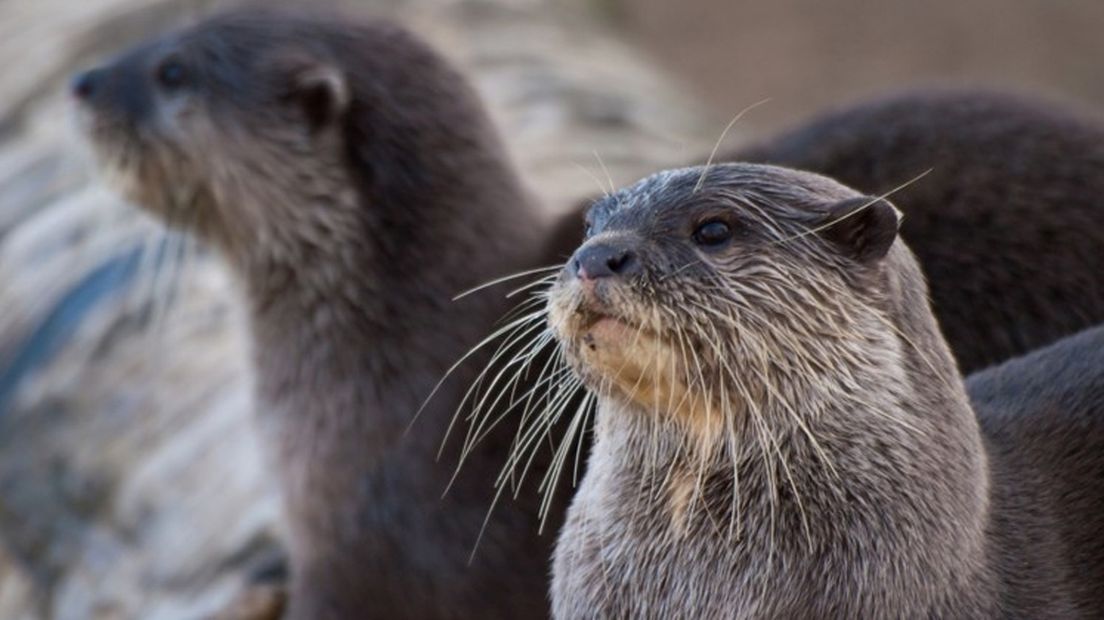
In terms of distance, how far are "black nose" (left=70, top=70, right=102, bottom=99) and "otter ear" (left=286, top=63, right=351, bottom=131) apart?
0.45 metres

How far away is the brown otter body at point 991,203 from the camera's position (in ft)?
10.7

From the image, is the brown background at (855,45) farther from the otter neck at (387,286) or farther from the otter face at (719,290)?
the otter face at (719,290)

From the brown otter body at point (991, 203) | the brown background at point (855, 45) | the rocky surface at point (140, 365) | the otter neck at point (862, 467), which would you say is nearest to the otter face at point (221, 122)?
the rocky surface at point (140, 365)

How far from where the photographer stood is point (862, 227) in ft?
7.71

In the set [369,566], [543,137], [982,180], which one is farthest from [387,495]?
[543,137]

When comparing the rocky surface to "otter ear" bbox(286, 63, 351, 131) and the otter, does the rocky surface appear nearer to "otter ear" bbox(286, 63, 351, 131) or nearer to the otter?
"otter ear" bbox(286, 63, 351, 131)

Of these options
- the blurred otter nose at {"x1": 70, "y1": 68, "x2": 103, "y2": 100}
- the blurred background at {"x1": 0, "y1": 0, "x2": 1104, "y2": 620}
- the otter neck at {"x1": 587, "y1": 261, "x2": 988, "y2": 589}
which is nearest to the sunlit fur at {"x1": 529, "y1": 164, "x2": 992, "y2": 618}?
the otter neck at {"x1": 587, "y1": 261, "x2": 988, "y2": 589}

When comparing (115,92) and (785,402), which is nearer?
(785,402)

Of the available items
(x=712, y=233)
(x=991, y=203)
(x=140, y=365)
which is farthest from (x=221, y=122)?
(x=712, y=233)

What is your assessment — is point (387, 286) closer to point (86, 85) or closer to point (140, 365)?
point (86, 85)

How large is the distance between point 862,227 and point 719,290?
6.8 inches

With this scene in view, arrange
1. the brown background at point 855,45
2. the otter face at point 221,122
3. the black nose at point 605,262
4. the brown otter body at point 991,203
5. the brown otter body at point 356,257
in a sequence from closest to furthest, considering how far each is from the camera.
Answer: the black nose at point 605,262 < the brown otter body at point 991,203 < the brown otter body at point 356,257 < the otter face at point 221,122 < the brown background at point 855,45

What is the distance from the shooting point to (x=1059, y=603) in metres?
2.43

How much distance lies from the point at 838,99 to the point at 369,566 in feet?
16.5
